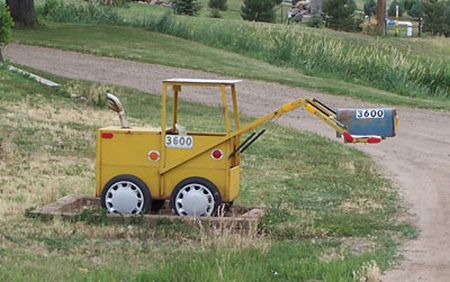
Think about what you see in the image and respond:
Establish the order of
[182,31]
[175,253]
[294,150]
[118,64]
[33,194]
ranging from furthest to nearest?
[182,31] < [118,64] < [294,150] < [33,194] < [175,253]

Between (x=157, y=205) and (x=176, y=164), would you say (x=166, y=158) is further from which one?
(x=157, y=205)

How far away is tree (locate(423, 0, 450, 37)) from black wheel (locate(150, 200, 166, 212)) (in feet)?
135

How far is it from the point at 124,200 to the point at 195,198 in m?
0.74

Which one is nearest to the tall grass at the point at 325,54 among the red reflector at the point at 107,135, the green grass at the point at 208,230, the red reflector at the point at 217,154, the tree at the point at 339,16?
the tree at the point at 339,16

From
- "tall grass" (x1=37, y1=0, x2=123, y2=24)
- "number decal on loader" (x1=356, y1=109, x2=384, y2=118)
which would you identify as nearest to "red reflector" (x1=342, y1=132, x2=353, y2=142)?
"number decal on loader" (x1=356, y1=109, x2=384, y2=118)

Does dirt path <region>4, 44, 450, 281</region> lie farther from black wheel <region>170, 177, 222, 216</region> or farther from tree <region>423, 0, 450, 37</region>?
tree <region>423, 0, 450, 37</region>

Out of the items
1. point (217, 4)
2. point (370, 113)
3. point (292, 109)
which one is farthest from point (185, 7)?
point (370, 113)

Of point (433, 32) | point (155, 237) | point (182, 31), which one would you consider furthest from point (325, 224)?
point (433, 32)

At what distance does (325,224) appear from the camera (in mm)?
10203

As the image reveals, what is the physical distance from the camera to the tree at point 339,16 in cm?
4406

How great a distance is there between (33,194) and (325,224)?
3386mm

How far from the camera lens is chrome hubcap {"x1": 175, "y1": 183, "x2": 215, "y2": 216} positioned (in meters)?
10.2

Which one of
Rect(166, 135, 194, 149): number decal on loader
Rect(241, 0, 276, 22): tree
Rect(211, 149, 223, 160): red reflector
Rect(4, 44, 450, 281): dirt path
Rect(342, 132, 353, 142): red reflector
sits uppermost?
Rect(241, 0, 276, 22): tree

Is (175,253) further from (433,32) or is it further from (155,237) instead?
(433,32)
